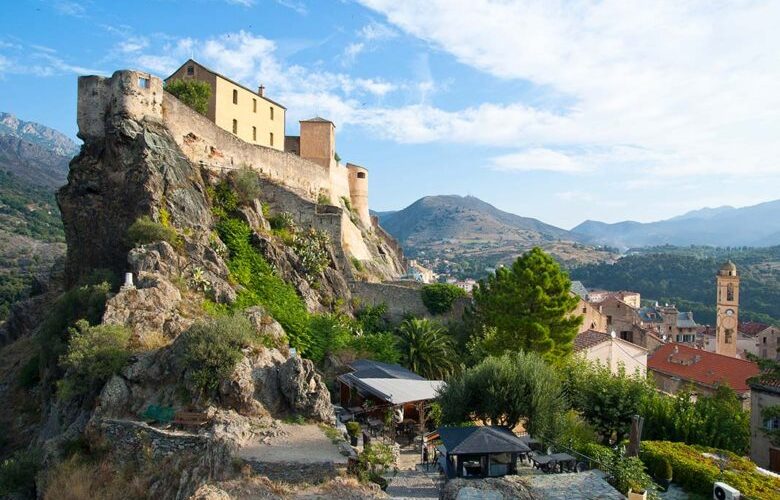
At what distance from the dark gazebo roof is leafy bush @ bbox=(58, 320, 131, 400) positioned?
9311mm

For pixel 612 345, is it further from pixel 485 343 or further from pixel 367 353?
pixel 367 353

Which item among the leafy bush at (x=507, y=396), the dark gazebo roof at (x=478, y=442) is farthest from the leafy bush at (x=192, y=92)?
the dark gazebo roof at (x=478, y=442)

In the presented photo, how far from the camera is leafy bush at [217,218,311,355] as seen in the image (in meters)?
24.8

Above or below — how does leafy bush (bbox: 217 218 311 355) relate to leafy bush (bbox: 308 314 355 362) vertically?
above

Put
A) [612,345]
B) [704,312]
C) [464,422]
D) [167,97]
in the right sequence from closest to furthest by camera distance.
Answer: [464,422] < [167,97] < [612,345] < [704,312]

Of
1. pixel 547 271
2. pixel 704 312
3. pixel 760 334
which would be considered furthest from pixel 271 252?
pixel 704 312

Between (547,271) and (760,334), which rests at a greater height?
(547,271)

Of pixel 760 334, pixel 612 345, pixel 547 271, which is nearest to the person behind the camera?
pixel 547 271

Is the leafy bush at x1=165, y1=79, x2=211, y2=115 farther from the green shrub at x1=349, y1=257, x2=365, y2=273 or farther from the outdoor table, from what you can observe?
the outdoor table

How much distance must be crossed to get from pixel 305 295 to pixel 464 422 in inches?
482

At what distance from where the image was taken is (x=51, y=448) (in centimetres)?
1612

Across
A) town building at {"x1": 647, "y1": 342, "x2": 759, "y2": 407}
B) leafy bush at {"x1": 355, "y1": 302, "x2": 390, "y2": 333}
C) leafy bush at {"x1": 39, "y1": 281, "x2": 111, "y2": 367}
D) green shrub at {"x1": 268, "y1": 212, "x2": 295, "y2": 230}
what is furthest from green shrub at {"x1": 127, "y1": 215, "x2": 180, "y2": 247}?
town building at {"x1": 647, "y1": 342, "x2": 759, "y2": 407}

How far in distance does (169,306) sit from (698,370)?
110ft

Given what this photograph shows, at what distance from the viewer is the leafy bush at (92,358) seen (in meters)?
16.9
